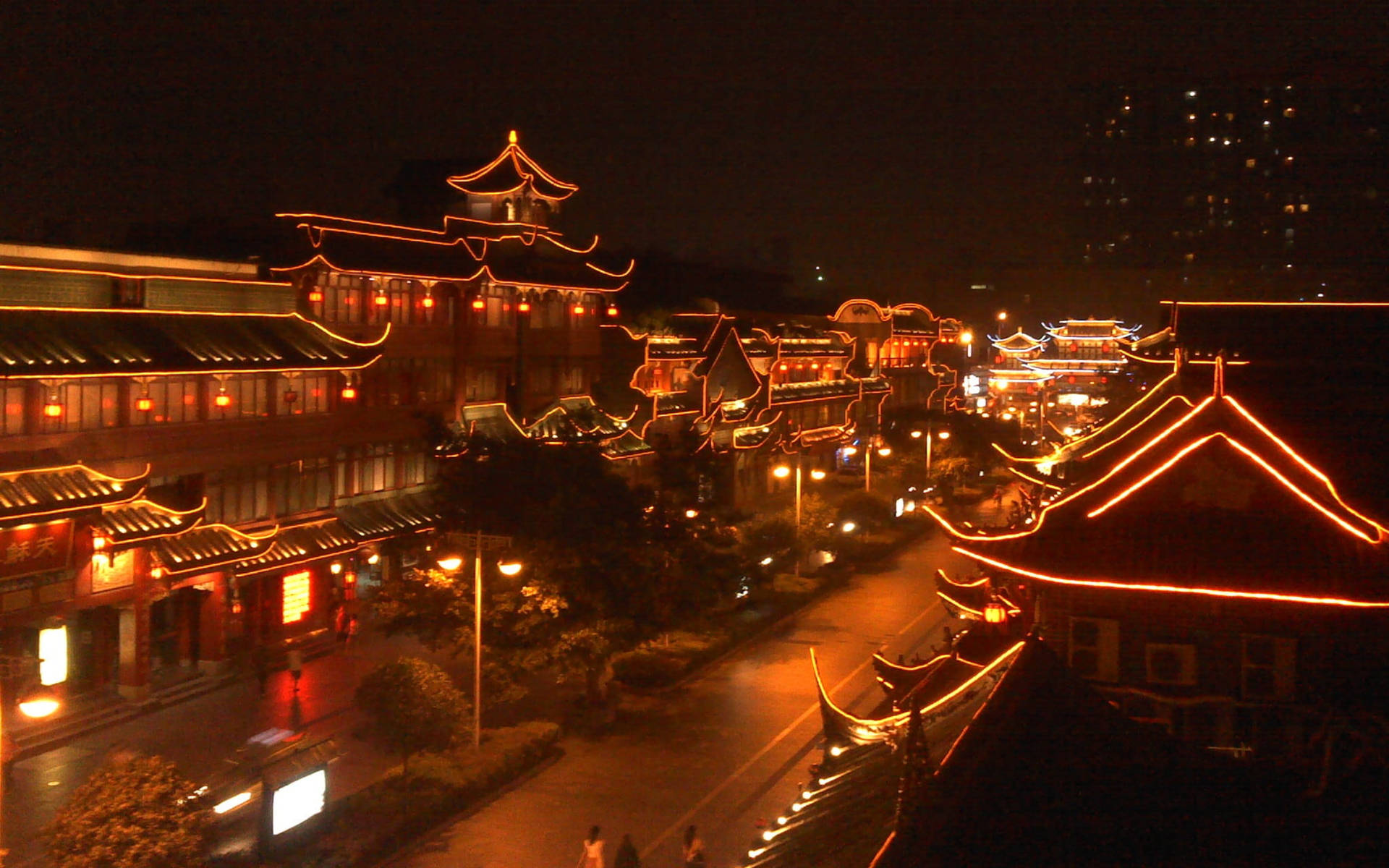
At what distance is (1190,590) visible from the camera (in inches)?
506

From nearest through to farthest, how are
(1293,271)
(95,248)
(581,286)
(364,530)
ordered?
1. (95,248)
2. (364,530)
3. (581,286)
4. (1293,271)

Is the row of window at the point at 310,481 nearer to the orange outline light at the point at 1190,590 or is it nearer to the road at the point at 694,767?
the road at the point at 694,767

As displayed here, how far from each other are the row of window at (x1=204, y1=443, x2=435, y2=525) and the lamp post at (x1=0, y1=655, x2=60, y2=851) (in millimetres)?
5473

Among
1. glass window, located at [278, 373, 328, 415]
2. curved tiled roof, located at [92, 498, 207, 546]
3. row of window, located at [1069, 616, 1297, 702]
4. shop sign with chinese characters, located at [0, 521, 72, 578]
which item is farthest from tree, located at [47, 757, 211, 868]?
glass window, located at [278, 373, 328, 415]

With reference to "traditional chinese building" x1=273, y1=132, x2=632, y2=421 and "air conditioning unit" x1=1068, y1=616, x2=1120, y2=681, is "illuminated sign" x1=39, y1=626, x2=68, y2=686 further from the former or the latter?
"air conditioning unit" x1=1068, y1=616, x2=1120, y2=681

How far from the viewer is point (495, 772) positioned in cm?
1995

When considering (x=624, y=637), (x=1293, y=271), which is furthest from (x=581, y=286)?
(x=1293, y=271)

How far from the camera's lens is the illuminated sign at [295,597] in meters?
28.9

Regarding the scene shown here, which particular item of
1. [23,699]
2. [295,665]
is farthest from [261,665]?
[23,699]

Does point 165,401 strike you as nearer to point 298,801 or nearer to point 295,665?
point 295,665

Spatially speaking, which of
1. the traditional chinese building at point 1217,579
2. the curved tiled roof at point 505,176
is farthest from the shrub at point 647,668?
the curved tiled roof at point 505,176

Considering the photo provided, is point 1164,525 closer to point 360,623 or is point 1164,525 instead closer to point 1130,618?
point 1130,618

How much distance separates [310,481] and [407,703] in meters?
12.1

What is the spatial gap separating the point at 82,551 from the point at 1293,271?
71292 mm
